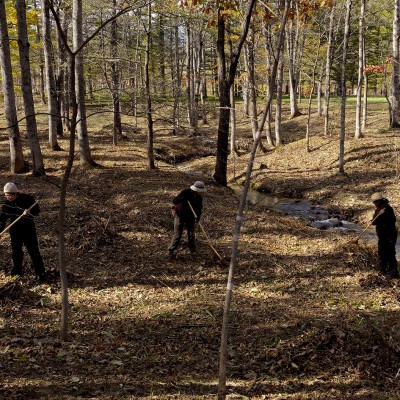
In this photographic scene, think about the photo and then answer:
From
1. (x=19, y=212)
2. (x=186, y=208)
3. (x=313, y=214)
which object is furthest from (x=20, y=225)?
(x=313, y=214)

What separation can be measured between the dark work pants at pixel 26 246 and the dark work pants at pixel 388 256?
7.41 meters

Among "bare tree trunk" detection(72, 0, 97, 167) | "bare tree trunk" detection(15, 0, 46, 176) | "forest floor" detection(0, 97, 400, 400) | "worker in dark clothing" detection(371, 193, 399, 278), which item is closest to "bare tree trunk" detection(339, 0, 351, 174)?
"forest floor" detection(0, 97, 400, 400)

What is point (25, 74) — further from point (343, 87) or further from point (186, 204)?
point (343, 87)

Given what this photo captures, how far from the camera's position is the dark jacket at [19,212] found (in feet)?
25.6

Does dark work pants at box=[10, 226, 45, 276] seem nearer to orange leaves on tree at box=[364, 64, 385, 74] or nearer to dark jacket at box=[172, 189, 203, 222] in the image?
dark jacket at box=[172, 189, 203, 222]

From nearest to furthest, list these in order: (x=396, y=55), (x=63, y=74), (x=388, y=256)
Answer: (x=388, y=256)
(x=396, y=55)
(x=63, y=74)

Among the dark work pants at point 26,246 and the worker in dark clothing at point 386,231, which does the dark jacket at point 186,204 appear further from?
the worker in dark clothing at point 386,231

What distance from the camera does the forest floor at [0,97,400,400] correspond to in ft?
18.9

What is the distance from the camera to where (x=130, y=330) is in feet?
23.3

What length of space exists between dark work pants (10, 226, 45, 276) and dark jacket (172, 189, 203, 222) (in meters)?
3.19

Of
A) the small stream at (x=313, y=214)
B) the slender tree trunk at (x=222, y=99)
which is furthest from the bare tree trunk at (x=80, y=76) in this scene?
the small stream at (x=313, y=214)

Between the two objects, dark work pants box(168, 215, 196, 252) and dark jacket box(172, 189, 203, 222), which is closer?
dark jacket box(172, 189, 203, 222)

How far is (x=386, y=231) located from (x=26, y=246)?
25.3 ft

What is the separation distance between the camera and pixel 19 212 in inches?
313
